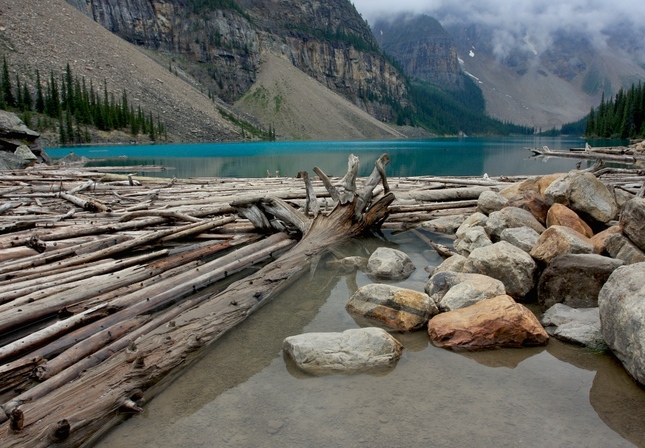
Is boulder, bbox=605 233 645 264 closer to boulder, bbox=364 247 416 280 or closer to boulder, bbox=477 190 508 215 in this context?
boulder, bbox=364 247 416 280

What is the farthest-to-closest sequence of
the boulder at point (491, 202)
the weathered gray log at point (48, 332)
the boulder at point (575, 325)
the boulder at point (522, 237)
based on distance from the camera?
the boulder at point (491, 202) < the boulder at point (522, 237) < the boulder at point (575, 325) < the weathered gray log at point (48, 332)

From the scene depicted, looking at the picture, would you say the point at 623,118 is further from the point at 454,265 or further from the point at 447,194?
the point at 454,265

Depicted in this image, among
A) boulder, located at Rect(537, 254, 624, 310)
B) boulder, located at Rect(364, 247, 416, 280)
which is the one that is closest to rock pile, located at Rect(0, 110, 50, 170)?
boulder, located at Rect(364, 247, 416, 280)

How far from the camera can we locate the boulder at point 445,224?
11844 mm

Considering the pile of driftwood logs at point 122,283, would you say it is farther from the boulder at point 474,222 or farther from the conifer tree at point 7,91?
the conifer tree at point 7,91

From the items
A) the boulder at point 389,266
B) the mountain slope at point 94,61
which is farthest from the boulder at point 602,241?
the mountain slope at point 94,61

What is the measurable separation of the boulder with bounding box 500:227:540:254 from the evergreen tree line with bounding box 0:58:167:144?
92604 mm

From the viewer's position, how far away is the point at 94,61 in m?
113

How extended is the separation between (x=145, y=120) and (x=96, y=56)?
32.0 metres

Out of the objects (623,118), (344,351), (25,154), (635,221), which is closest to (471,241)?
(635,221)

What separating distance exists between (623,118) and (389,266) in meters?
120

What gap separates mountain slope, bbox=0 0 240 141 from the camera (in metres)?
100

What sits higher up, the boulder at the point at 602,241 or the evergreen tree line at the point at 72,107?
the evergreen tree line at the point at 72,107

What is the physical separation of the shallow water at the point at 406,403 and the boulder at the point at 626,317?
0.79ft
